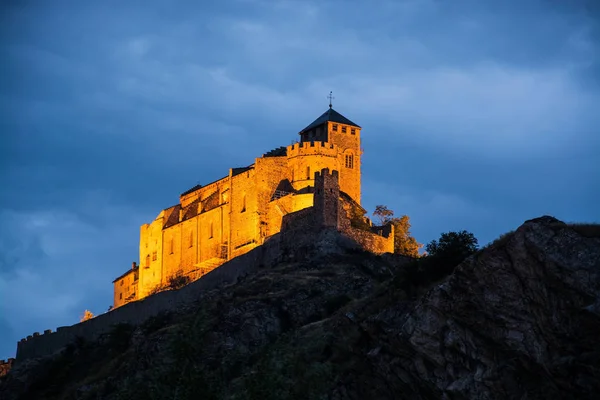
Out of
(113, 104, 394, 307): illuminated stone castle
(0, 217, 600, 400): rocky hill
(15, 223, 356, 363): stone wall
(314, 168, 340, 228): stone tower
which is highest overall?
(113, 104, 394, 307): illuminated stone castle

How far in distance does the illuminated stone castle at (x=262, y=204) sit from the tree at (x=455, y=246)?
21500 millimetres

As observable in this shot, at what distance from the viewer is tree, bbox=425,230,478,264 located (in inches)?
1964

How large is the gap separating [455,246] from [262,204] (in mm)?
38206

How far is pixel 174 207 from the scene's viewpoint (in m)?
107

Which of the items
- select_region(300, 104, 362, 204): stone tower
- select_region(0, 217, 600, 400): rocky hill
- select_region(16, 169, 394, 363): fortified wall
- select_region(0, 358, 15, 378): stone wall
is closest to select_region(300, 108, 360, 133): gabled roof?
select_region(300, 104, 362, 204): stone tower

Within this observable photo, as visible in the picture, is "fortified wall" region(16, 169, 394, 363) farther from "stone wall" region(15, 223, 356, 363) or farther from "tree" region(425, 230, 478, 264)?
"tree" region(425, 230, 478, 264)

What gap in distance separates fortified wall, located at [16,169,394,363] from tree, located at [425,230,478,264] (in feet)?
61.4

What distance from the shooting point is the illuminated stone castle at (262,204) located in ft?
279

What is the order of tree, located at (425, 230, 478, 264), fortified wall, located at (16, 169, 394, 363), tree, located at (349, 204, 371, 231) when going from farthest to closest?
tree, located at (349, 204, 371, 231) → fortified wall, located at (16, 169, 394, 363) → tree, located at (425, 230, 478, 264)

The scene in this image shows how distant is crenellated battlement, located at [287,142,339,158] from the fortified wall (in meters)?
6.26

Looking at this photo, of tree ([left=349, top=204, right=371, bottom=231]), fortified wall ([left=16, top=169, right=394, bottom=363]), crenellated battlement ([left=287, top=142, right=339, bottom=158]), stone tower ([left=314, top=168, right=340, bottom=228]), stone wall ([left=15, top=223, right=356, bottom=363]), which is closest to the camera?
stone wall ([left=15, top=223, right=356, bottom=363])

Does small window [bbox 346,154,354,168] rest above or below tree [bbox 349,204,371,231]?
above

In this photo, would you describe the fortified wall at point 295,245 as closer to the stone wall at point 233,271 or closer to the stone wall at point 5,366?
the stone wall at point 233,271

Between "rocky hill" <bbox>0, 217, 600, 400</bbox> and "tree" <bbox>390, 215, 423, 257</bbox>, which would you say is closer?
"rocky hill" <bbox>0, 217, 600, 400</bbox>
